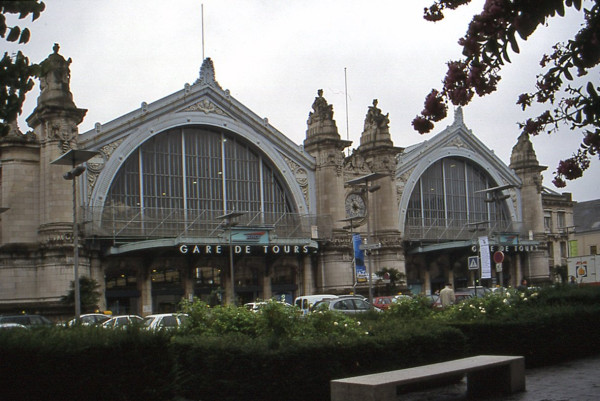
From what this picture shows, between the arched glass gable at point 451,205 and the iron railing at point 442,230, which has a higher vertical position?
the arched glass gable at point 451,205

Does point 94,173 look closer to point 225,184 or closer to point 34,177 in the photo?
point 34,177

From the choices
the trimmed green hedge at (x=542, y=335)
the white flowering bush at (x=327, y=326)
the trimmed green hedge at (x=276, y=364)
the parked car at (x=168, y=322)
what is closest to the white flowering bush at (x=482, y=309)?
the trimmed green hedge at (x=542, y=335)

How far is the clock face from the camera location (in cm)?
5177

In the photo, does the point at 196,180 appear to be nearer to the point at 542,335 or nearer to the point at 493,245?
the point at 493,245

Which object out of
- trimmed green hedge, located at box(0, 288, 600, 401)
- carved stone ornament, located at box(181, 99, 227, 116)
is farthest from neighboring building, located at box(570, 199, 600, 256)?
trimmed green hedge, located at box(0, 288, 600, 401)

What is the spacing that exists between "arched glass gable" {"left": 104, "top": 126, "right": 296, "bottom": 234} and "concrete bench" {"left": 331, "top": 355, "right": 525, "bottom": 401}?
98.1 ft

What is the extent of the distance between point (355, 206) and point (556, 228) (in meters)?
32.5

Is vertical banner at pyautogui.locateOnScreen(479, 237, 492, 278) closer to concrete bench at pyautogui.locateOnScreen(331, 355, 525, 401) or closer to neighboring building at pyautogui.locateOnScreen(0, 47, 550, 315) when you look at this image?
neighboring building at pyautogui.locateOnScreen(0, 47, 550, 315)

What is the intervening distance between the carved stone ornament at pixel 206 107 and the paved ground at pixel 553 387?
3213 cm

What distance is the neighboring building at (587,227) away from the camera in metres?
82.8

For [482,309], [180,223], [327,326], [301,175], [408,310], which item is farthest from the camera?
[301,175]

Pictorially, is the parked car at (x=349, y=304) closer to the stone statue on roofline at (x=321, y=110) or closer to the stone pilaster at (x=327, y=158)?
the stone pilaster at (x=327, y=158)

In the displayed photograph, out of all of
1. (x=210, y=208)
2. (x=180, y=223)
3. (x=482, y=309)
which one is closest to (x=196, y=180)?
(x=210, y=208)

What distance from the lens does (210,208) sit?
45.9 metres
